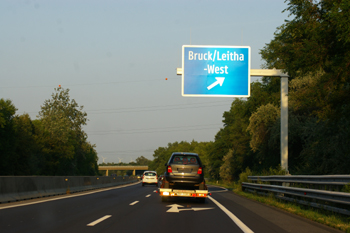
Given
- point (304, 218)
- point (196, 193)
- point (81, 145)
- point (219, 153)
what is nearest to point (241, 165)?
point (219, 153)

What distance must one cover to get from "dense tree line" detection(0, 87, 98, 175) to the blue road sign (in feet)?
140

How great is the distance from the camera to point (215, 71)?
62.6ft

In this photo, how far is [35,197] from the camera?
17.3 meters

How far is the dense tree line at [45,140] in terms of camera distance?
62.9 meters

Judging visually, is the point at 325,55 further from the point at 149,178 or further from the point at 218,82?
the point at 149,178

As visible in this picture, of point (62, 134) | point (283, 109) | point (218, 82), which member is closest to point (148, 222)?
point (218, 82)

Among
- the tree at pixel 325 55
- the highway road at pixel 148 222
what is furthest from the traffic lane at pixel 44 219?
the tree at pixel 325 55

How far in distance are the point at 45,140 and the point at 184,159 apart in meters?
67.8

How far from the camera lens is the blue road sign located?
19.0m

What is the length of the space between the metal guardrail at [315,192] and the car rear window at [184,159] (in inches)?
137

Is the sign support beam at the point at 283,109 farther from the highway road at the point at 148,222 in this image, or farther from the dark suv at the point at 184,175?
the highway road at the point at 148,222

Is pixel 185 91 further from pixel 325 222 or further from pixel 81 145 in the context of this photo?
pixel 81 145

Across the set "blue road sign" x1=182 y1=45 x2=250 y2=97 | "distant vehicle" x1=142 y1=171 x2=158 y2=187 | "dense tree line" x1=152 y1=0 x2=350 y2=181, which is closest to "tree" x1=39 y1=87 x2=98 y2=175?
"distant vehicle" x1=142 y1=171 x2=158 y2=187

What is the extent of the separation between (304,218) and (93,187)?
2114cm
